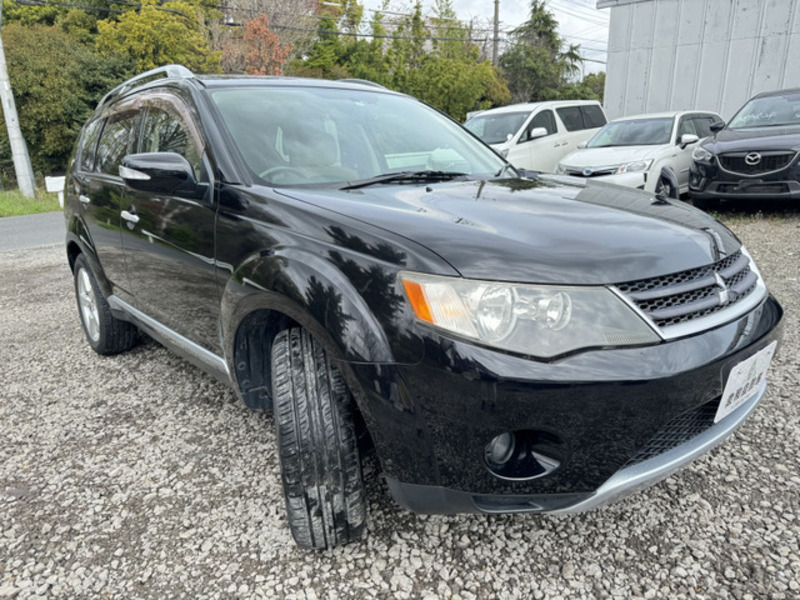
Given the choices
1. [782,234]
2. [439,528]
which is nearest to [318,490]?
[439,528]

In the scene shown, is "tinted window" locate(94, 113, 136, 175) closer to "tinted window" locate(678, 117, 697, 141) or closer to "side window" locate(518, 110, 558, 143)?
"side window" locate(518, 110, 558, 143)

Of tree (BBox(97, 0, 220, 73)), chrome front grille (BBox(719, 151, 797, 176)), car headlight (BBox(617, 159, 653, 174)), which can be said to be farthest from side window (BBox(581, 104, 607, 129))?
tree (BBox(97, 0, 220, 73))

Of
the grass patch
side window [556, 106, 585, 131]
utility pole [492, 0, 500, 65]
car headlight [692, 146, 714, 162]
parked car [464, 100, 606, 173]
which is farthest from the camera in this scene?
utility pole [492, 0, 500, 65]

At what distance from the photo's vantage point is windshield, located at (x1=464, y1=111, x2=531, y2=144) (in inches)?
374

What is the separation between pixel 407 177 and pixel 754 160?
622 cm

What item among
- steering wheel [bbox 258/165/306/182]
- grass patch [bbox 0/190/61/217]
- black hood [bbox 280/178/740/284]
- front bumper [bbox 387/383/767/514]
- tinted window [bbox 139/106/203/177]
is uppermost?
tinted window [bbox 139/106/203/177]

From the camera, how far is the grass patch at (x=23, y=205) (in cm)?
1336

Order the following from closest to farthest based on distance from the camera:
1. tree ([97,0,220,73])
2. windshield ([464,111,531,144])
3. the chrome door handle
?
1. the chrome door handle
2. windshield ([464,111,531,144])
3. tree ([97,0,220,73])

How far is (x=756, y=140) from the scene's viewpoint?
675 cm

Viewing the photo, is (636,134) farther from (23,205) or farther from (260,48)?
(260,48)

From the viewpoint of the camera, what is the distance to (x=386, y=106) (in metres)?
2.90

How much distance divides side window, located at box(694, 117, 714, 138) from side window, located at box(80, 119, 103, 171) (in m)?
8.70

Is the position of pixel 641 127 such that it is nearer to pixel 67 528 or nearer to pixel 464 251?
pixel 464 251

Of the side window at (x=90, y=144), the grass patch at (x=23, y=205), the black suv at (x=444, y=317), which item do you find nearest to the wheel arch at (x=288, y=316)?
the black suv at (x=444, y=317)
